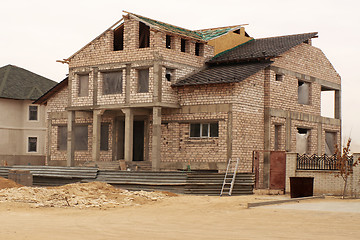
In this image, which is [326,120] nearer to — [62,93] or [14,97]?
[62,93]

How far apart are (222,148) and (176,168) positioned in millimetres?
2844

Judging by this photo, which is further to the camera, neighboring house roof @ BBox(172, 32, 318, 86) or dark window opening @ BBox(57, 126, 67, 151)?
dark window opening @ BBox(57, 126, 67, 151)

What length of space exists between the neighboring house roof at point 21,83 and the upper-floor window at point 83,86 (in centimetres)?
1344

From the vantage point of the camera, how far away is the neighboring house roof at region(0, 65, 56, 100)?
4847 centimetres

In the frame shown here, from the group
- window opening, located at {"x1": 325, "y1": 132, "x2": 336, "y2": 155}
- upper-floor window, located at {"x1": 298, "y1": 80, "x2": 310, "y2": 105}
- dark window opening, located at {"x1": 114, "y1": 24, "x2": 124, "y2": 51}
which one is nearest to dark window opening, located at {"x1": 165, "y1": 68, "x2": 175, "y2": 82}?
dark window opening, located at {"x1": 114, "y1": 24, "x2": 124, "y2": 51}

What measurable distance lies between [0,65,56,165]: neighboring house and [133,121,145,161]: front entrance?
14.5m

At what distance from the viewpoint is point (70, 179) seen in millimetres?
30328

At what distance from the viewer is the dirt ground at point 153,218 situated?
14086 millimetres

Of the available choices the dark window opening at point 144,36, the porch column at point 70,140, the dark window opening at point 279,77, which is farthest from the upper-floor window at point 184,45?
the porch column at point 70,140

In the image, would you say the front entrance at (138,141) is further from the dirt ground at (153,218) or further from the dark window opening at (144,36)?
the dirt ground at (153,218)

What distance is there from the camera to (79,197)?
77.6 feet

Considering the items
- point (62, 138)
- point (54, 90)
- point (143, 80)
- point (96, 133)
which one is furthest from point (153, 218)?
point (54, 90)

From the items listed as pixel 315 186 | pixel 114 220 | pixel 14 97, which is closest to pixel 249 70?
pixel 315 186

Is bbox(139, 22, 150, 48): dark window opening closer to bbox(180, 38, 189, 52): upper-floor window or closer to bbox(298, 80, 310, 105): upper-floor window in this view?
bbox(180, 38, 189, 52): upper-floor window
